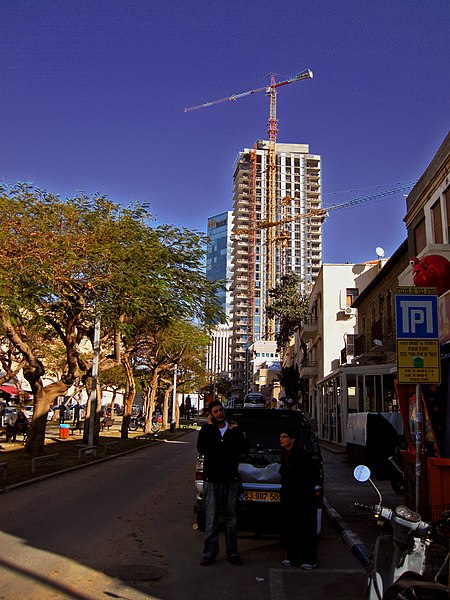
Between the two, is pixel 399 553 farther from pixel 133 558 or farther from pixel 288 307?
pixel 288 307

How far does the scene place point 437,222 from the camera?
49.0ft

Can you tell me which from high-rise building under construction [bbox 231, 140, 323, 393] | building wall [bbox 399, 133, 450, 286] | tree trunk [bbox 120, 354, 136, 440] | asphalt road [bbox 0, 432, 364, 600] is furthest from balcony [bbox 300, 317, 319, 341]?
high-rise building under construction [bbox 231, 140, 323, 393]

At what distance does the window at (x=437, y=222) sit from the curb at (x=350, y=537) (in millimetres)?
7496

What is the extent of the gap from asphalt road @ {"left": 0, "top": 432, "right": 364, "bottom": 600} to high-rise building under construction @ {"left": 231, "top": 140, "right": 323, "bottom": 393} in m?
149

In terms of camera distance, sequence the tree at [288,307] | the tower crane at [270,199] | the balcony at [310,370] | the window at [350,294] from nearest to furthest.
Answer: the window at [350,294] → the balcony at [310,370] → the tree at [288,307] → the tower crane at [270,199]

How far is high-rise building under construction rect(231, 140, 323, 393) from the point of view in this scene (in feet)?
536

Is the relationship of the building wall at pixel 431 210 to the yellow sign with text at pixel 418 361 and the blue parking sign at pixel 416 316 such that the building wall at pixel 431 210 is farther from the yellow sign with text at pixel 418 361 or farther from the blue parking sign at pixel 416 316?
the yellow sign with text at pixel 418 361

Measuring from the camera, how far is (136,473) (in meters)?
16.9

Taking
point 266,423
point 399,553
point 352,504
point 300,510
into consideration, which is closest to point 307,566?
point 300,510

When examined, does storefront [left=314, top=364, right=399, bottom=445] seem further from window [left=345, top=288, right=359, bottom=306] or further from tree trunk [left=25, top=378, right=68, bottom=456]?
window [left=345, top=288, right=359, bottom=306]

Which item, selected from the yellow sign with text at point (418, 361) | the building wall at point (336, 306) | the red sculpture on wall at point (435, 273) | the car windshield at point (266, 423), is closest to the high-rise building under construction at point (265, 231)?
the building wall at point (336, 306)

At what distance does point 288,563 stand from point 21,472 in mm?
10357

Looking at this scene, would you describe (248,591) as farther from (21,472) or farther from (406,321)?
(21,472)

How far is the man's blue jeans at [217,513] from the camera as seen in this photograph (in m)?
6.90
